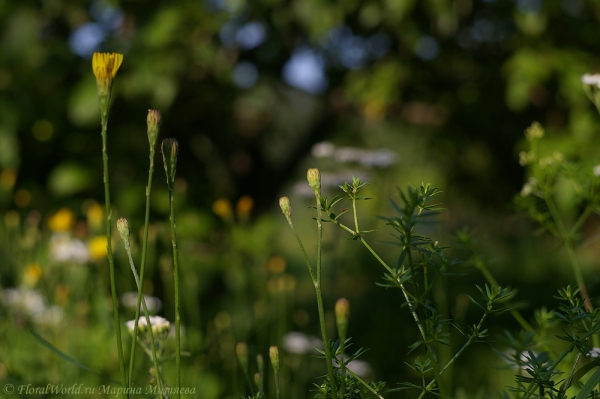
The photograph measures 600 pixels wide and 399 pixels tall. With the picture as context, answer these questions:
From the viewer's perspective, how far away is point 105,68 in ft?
1.99

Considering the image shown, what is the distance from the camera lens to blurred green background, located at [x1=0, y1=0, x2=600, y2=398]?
5.77ft

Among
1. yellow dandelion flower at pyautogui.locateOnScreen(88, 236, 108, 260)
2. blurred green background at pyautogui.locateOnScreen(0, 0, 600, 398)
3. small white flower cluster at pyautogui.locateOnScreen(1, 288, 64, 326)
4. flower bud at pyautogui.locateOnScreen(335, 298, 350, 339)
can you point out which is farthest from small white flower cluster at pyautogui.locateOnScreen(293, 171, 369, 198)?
flower bud at pyautogui.locateOnScreen(335, 298, 350, 339)

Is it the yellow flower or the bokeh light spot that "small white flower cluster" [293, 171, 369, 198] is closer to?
the bokeh light spot

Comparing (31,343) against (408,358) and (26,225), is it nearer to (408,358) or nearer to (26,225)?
(26,225)

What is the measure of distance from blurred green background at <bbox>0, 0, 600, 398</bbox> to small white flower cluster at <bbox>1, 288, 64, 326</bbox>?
0.01 m

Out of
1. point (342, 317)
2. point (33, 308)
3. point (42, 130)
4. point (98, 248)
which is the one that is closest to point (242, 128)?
point (42, 130)

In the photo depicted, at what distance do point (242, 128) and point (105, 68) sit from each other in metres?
2.10

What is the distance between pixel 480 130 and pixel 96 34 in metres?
1.46

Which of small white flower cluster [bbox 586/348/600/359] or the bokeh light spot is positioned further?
the bokeh light spot

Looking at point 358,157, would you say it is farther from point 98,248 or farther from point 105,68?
point 105,68

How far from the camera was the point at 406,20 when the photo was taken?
76.5 inches

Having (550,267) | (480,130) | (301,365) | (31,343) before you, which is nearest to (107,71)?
(31,343)

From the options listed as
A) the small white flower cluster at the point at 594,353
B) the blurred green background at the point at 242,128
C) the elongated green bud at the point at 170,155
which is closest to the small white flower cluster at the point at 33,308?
the blurred green background at the point at 242,128

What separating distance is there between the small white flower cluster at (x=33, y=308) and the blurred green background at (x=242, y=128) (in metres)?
0.01
